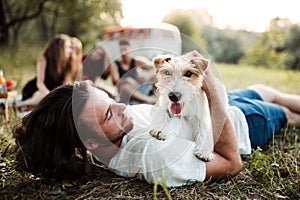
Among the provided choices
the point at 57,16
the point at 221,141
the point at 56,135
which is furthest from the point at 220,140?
the point at 57,16

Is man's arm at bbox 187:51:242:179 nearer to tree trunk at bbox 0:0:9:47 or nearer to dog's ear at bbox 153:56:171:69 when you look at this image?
dog's ear at bbox 153:56:171:69

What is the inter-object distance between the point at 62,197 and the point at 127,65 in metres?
4.89

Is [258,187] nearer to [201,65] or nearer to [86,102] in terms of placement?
[201,65]

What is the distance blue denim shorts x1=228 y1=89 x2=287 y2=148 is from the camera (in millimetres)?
3074

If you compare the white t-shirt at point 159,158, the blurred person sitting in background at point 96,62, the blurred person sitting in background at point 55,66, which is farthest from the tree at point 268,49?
the white t-shirt at point 159,158

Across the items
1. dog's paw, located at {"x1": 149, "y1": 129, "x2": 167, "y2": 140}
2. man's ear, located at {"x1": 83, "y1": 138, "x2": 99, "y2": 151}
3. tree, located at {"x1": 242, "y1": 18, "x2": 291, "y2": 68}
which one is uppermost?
dog's paw, located at {"x1": 149, "y1": 129, "x2": 167, "y2": 140}

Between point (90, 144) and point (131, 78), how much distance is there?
12.8 ft

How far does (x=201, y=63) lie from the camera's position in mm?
2400

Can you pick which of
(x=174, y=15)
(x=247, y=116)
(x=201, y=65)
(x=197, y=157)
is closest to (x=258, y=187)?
(x=197, y=157)

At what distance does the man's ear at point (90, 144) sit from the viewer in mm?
2253

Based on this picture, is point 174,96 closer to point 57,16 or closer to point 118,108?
point 118,108

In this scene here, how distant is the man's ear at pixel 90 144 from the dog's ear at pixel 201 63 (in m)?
0.96

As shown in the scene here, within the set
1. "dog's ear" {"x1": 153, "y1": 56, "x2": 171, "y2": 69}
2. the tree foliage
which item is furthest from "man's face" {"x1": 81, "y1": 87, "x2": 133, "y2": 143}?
the tree foliage

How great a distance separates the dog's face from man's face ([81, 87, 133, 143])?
348mm
